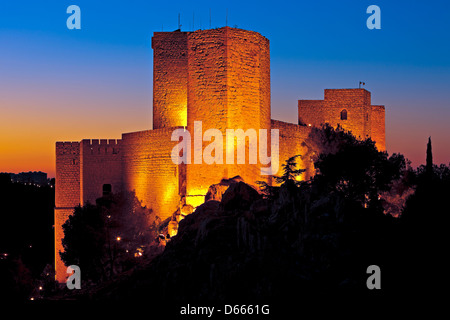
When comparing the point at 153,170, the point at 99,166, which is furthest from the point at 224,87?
the point at 99,166

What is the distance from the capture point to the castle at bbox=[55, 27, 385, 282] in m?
22.1

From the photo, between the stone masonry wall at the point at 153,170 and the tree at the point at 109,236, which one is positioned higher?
the stone masonry wall at the point at 153,170

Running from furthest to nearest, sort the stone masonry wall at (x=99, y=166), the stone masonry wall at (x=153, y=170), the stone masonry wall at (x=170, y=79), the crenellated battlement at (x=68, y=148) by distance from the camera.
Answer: the crenellated battlement at (x=68, y=148), the stone masonry wall at (x=99, y=166), the stone masonry wall at (x=170, y=79), the stone masonry wall at (x=153, y=170)

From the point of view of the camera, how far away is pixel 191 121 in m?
23.0

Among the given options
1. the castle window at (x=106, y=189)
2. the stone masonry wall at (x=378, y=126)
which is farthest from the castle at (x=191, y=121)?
the stone masonry wall at (x=378, y=126)

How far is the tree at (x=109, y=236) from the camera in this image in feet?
78.6

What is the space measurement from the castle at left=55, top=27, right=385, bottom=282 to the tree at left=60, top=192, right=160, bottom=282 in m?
0.80

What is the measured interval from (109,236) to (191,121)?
614 centimetres

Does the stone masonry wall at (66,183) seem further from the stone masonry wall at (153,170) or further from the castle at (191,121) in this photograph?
the stone masonry wall at (153,170)

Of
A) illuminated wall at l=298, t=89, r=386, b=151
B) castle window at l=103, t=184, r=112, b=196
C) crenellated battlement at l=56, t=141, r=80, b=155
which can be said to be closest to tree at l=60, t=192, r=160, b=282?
castle window at l=103, t=184, r=112, b=196

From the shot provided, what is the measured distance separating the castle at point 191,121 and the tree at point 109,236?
804 mm

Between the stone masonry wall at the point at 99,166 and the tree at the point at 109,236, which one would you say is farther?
the stone masonry wall at the point at 99,166

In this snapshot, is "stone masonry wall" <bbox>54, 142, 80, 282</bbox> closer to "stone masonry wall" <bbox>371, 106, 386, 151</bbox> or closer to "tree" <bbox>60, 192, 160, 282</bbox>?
"tree" <bbox>60, 192, 160, 282</bbox>
